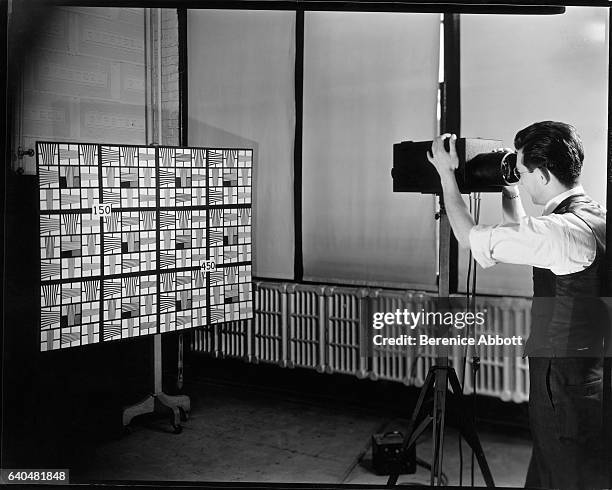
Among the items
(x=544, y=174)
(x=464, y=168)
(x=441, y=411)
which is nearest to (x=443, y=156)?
(x=464, y=168)

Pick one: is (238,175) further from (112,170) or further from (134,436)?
(134,436)

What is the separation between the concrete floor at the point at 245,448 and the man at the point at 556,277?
47 cm

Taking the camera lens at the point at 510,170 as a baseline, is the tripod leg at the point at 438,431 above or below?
below

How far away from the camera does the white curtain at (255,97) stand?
6.13 ft

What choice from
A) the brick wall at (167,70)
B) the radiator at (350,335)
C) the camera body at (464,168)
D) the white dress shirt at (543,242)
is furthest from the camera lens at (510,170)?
the brick wall at (167,70)

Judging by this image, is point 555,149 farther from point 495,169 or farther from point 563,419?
point 563,419

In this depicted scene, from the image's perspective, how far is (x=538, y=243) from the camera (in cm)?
177

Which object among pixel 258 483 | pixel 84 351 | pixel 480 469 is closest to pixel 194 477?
pixel 258 483

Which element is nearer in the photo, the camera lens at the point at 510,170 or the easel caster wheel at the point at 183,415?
the camera lens at the point at 510,170

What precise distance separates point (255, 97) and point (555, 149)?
3.24 ft

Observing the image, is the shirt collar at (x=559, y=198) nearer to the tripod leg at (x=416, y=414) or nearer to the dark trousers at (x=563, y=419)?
the dark trousers at (x=563, y=419)

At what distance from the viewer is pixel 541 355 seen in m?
1.82

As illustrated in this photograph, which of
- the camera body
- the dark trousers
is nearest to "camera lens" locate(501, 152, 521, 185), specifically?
the camera body

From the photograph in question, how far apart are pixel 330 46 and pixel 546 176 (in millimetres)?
815
